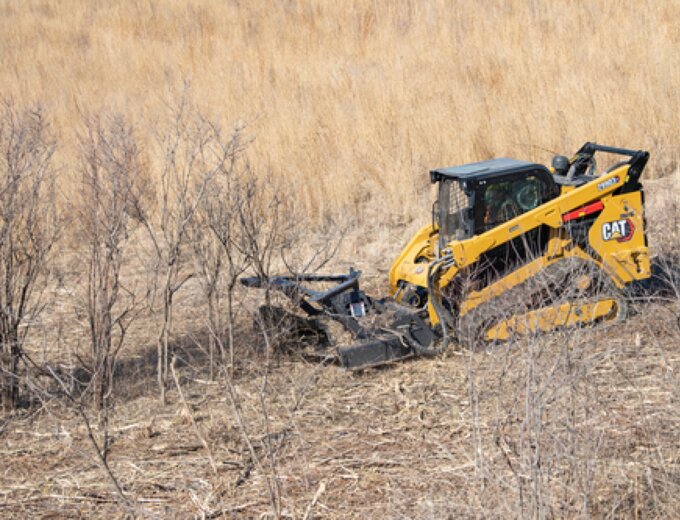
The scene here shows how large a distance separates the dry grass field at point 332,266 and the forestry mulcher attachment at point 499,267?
0.26m

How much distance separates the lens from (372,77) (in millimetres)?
15867

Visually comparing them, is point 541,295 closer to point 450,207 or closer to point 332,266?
point 450,207

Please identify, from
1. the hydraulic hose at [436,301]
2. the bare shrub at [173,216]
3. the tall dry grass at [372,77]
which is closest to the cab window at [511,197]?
the hydraulic hose at [436,301]

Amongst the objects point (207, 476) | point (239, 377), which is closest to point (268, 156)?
point (239, 377)

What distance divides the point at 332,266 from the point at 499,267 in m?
3.33

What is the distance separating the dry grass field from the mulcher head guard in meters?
0.20

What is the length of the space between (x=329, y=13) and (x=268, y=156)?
654 centimetres

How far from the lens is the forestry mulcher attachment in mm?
8023

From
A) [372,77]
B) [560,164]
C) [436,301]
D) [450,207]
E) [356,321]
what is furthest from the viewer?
[372,77]

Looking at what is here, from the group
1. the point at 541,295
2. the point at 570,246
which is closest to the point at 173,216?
the point at 541,295

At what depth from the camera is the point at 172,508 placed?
19.3ft

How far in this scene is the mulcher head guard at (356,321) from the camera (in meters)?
7.96

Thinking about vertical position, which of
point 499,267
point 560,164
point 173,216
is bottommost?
point 499,267

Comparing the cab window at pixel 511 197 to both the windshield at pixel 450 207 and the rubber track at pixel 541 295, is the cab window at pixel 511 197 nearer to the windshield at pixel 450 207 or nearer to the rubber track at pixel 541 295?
the windshield at pixel 450 207
